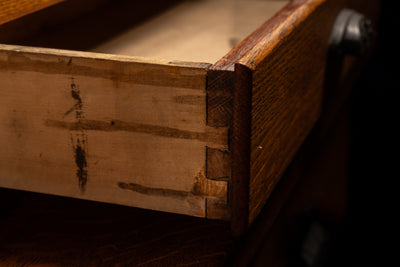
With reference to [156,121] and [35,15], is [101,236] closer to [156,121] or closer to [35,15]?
[156,121]

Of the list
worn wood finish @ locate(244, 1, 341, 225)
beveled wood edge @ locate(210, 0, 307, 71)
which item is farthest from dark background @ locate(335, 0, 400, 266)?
beveled wood edge @ locate(210, 0, 307, 71)

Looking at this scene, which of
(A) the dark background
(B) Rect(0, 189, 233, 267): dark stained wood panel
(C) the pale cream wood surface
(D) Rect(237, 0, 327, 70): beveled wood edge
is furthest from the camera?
(A) the dark background

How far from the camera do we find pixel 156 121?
49 cm

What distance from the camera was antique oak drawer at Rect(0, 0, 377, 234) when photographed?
47 centimetres

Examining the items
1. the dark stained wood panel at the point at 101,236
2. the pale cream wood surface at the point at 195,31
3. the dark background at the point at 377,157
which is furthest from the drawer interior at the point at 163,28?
the dark background at the point at 377,157

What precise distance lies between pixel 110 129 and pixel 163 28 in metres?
0.39

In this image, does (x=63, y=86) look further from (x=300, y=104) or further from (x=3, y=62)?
(x=300, y=104)

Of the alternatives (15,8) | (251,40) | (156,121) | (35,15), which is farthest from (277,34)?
(35,15)

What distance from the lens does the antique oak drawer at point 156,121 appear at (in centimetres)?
47

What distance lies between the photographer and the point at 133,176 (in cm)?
52

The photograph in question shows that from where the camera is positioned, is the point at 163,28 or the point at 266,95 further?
the point at 163,28

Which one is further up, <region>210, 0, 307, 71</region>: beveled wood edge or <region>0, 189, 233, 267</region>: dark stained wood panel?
<region>210, 0, 307, 71</region>: beveled wood edge

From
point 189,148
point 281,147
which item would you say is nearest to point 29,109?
point 189,148

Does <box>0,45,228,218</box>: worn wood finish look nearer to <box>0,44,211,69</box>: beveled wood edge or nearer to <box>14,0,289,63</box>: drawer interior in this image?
<box>0,44,211,69</box>: beveled wood edge
